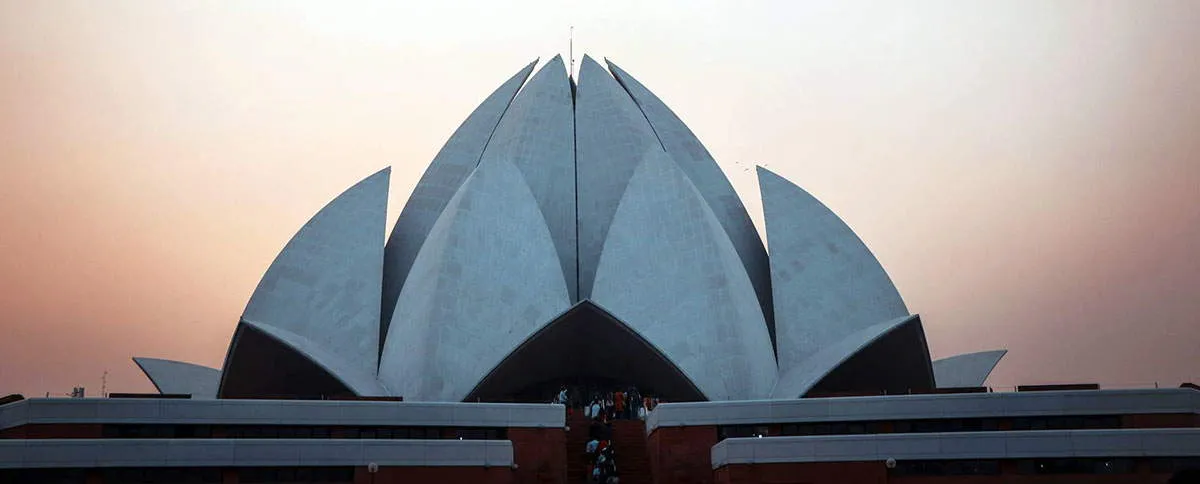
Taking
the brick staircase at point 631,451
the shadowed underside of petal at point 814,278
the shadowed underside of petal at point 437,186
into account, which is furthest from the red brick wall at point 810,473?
the shadowed underside of petal at point 437,186

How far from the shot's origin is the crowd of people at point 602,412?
19234 mm

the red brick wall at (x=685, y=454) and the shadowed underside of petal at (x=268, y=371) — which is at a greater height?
the shadowed underside of petal at (x=268, y=371)

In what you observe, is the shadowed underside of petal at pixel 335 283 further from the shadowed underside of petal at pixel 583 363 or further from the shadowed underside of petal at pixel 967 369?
the shadowed underside of petal at pixel 967 369

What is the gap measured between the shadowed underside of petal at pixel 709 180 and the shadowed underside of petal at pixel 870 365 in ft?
6.83

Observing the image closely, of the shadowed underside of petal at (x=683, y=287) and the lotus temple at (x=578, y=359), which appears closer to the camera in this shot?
the lotus temple at (x=578, y=359)

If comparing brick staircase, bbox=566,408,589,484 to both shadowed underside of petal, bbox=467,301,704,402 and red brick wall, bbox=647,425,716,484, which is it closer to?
red brick wall, bbox=647,425,716,484

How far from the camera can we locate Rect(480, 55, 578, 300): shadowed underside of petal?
28.2 meters

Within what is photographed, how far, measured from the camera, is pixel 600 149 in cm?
2923

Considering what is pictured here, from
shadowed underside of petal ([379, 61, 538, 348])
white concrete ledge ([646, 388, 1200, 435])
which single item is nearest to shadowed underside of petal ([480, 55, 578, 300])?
shadowed underside of petal ([379, 61, 538, 348])

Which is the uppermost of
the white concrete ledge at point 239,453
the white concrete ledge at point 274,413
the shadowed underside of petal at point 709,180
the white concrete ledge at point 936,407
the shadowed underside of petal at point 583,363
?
the shadowed underside of petal at point 709,180

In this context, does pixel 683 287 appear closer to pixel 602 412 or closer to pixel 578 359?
pixel 578 359

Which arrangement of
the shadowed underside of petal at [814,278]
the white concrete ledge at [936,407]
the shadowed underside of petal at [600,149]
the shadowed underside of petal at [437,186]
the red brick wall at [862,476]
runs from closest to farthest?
the red brick wall at [862,476] < the white concrete ledge at [936,407] < the shadowed underside of petal at [814,278] < the shadowed underside of petal at [437,186] < the shadowed underside of petal at [600,149]

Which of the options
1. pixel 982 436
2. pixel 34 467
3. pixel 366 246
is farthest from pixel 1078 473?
pixel 366 246

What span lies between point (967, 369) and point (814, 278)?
5144mm
